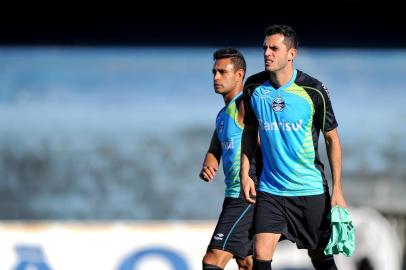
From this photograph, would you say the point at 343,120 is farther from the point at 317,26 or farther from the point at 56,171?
the point at 56,171

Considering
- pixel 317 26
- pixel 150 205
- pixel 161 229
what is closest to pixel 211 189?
pixel 150 205

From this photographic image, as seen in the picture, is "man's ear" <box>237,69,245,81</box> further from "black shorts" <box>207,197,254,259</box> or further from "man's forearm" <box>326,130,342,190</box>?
"man's forearm" <box>326,130,342,190</box>

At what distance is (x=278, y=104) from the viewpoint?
246 inches

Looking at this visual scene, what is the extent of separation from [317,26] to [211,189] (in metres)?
2.38

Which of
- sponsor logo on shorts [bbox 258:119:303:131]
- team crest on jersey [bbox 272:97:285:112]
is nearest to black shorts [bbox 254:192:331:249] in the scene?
sponsor logo on shorts [bbox 258:119:303:131]

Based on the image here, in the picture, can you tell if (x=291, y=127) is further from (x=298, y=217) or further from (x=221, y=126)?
(x=221, y=126)

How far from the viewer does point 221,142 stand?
7.20m

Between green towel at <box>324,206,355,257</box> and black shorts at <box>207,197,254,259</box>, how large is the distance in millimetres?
796

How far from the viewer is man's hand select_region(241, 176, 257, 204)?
6.40 metres

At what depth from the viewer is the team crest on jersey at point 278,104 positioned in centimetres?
623

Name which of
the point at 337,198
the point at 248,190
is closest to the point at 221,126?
the point at 248,190

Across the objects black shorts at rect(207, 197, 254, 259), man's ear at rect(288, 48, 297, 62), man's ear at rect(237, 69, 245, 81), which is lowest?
black shorts at rect(207, 197, 254, 259)

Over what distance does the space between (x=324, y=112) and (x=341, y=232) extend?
30.6 inches

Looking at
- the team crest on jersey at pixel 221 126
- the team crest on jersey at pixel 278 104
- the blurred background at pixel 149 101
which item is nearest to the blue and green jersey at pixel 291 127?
the team crest on jersey at pixel 278 104
